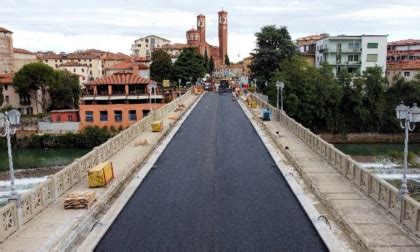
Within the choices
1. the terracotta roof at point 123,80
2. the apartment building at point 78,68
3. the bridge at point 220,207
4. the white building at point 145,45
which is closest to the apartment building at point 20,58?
the apartment building at point 78,68

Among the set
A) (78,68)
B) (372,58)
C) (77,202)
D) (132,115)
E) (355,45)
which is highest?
(355,45)

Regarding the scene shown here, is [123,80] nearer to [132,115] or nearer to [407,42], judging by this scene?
[132,115]

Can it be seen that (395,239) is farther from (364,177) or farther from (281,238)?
(364,177)

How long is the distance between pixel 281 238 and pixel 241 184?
5.62 meters

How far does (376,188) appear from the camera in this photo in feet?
48.4

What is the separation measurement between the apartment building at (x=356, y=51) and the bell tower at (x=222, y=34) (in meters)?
104

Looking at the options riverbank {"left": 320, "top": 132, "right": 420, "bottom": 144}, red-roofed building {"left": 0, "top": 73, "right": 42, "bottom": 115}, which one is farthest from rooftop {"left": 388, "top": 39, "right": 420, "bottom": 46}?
red-roofed building {"left": 0, "top": 73, "right": 42, "bottom": 115}

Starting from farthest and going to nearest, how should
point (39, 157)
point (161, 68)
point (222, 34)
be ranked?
point (222, 34) < point (161, 68) < point (39, 157)

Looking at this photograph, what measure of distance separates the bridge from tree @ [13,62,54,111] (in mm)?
60298

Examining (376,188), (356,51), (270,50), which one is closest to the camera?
(376,188)

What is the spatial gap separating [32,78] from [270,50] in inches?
1650

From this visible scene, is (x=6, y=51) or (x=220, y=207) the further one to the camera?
(x=6, y=51)

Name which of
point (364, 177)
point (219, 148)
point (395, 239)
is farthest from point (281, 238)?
point (219, 148)

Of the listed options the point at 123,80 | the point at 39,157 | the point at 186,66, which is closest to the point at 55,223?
the point at 39,157
